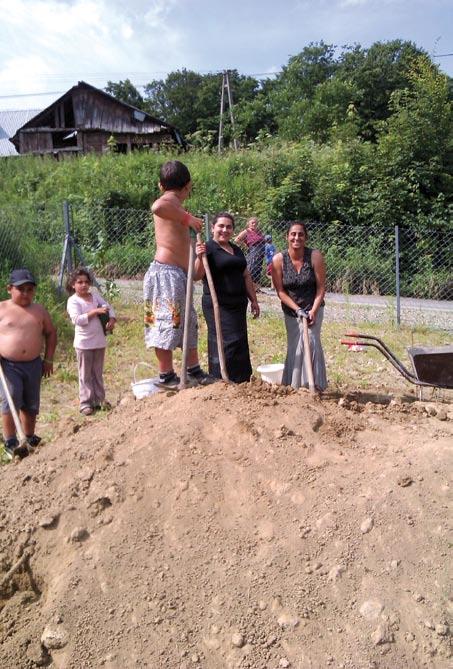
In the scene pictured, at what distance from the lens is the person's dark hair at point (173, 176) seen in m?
3.71

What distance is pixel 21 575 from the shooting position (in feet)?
8.93

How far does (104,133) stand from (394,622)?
2594 cm

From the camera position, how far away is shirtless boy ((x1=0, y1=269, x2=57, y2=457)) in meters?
4.16

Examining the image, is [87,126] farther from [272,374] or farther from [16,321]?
Result: [16,321]

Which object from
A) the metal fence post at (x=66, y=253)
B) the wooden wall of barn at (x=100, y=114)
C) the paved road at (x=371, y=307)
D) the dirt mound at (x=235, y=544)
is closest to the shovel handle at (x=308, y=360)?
the dirt mound at (x=235, y=544)

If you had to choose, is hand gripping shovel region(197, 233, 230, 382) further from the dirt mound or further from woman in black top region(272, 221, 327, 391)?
woman in black top region(272, 221, 327, 391)

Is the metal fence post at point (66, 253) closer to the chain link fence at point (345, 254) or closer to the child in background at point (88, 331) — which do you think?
the chain link fence at point (345, 254)

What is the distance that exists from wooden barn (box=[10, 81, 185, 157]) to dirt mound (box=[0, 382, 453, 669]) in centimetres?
2357

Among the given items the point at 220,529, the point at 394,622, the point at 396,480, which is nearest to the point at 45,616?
the point at 220,529

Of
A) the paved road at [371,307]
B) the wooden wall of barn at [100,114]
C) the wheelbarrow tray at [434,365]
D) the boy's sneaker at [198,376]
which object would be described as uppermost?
the wooden wall of barn at [100,114]

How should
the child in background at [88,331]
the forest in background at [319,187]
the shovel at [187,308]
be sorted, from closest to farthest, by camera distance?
the shovel at [187,308] → the child in background at [88,331] → the forest in background at [319,187]

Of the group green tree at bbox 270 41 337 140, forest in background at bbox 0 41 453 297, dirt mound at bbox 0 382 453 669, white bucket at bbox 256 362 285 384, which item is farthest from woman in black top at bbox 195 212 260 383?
green tree at bbox 270 41 337 140

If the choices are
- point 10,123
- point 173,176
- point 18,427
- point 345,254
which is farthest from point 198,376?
point 10,123

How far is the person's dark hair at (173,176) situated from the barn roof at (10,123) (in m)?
27.7
